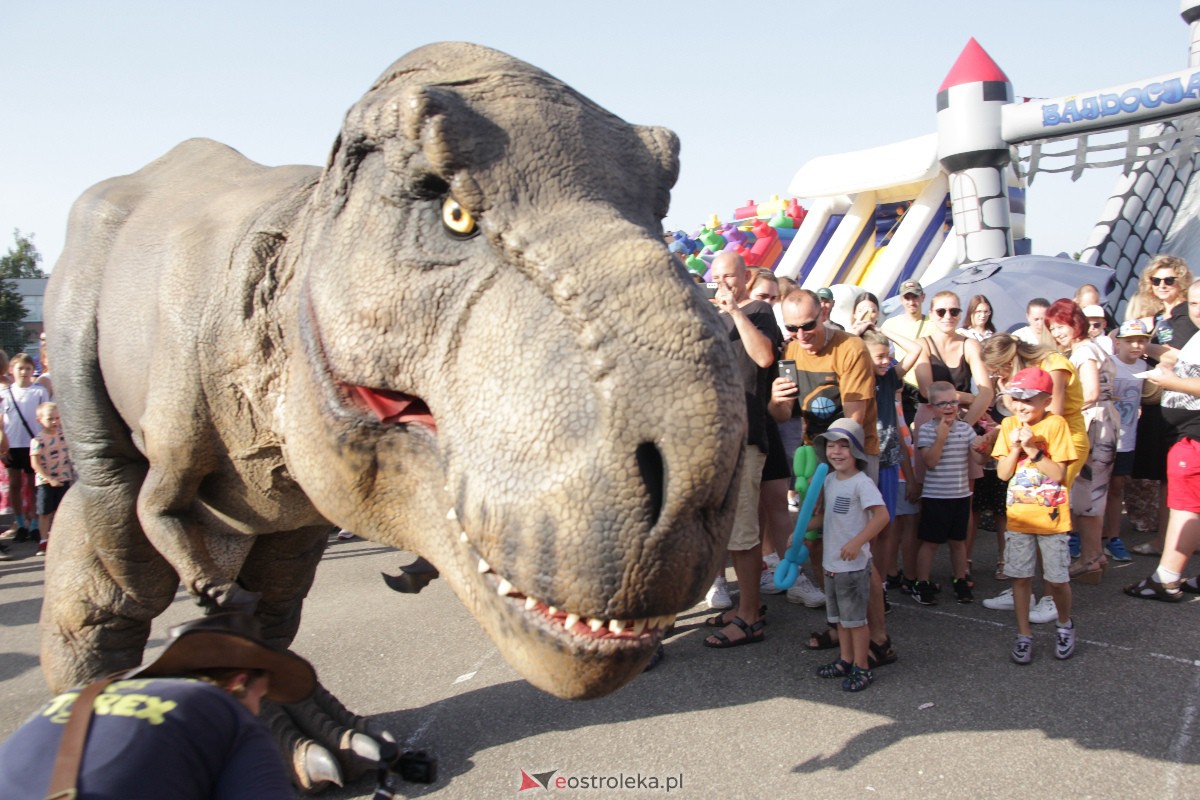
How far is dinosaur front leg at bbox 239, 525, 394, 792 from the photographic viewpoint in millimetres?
2775

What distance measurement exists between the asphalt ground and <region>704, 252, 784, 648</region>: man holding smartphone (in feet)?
0.43

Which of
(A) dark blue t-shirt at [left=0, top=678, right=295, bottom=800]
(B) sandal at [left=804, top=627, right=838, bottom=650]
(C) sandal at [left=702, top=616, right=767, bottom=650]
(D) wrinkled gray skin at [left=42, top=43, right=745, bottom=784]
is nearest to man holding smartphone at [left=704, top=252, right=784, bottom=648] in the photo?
(C) sandal at [left=702, top=616, right=767, bottom=650]

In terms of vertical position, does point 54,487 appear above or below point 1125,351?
below

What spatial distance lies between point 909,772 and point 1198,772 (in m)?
0.89

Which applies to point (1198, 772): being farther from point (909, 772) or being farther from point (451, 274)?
point (451, 274)

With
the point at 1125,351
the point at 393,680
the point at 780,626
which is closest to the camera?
the point at 393,680

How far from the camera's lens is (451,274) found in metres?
1.40

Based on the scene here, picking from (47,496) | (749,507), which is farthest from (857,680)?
(47,496)

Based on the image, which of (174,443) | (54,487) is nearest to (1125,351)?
(174,443)

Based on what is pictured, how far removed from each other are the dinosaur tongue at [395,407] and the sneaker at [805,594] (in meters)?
3.56

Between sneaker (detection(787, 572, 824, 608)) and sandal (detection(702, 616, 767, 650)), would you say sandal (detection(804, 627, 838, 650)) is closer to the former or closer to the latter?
sandal (detection(702, 616, 767, 650))

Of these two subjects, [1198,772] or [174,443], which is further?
[1198,772]

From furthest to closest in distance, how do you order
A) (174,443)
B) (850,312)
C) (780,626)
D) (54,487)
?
(850,312), (54,487), (780,626), (174,443)

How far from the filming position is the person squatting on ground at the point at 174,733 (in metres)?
1.35
